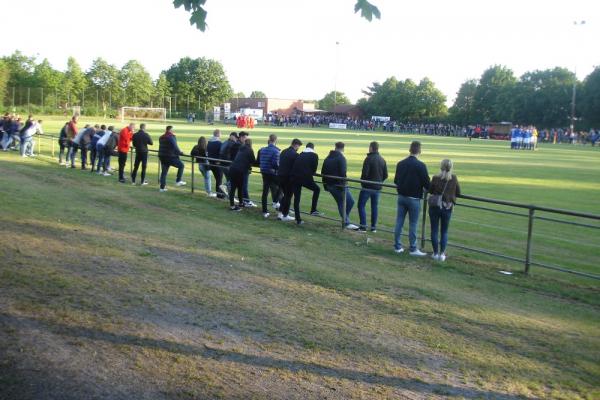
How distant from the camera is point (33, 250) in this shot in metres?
9.09

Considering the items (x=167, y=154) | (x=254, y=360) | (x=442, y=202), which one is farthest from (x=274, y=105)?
(x=254, y=360)

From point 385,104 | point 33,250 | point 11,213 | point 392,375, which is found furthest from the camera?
point 385,104

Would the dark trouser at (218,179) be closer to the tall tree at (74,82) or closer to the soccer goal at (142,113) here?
the soccer goal at (142,113)

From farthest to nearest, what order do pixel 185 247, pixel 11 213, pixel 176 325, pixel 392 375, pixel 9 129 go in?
pixel 9 129
pixel 11 213
pixel 185 247
pixel 176 325
pixel 392 375

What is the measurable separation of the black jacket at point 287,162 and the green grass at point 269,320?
219cm

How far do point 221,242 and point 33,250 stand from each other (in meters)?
2.96

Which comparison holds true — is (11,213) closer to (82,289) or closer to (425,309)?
(82,289)

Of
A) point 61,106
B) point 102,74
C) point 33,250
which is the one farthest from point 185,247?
point 102,74

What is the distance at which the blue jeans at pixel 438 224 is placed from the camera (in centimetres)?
1036

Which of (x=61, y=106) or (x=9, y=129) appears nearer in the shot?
(x=9, y=129)

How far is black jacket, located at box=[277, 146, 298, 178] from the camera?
1334cm

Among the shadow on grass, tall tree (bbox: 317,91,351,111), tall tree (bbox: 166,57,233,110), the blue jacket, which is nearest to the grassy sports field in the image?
the blue jacket

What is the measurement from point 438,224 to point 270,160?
16.1ft

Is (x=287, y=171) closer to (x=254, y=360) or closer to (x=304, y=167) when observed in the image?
(x=304, y=167)
